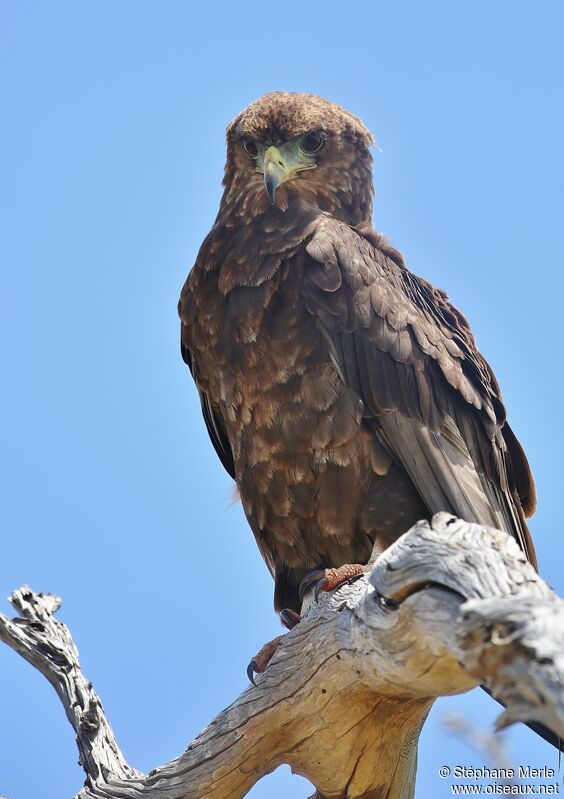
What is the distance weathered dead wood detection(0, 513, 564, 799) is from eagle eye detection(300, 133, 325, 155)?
2.71 meters

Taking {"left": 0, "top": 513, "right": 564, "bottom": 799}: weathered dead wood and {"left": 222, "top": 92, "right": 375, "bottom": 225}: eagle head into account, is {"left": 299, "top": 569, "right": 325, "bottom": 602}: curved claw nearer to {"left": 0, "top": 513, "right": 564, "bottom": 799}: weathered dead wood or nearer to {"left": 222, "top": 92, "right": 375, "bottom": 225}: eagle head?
{"left": 0, "top": 513, "right": 564, "bottom": 799}: weathered dead wood

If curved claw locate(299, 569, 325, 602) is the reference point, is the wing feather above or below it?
above

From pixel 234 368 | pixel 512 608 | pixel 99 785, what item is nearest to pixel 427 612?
pixel 512 608

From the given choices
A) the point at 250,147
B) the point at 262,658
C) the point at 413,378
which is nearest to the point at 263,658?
the point at 262,658

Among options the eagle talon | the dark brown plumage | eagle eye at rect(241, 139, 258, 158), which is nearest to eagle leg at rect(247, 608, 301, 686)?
the eagle talon

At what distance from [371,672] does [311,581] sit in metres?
1.46

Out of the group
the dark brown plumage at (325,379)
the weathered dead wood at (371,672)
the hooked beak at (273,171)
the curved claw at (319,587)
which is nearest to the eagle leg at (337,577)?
the curved claw at (319,587)

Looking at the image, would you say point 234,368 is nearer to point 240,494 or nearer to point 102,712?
point 240,494

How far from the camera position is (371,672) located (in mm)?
3760

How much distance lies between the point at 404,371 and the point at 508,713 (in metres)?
2.97

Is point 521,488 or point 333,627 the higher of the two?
point 521,488

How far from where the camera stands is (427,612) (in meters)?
3.22

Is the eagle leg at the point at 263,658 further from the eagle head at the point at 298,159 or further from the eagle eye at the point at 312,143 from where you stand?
the eagle eye at the point at 312,143

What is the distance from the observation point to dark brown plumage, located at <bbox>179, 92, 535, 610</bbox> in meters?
5.15
